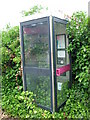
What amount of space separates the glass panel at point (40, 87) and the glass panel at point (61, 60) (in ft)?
0.83

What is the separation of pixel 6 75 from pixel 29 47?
1351 millimetres

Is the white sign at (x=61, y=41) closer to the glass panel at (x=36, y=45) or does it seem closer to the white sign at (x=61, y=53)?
the white sign at (x=61, y=53)

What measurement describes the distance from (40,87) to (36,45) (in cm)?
91

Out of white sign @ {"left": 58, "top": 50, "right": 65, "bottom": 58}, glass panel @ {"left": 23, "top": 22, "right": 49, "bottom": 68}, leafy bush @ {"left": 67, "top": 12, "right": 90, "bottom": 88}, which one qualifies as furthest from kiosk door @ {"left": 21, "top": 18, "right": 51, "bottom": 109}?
leafy bush @ {"left": 67, "top": 12, "right": 90, "bottom": 88}

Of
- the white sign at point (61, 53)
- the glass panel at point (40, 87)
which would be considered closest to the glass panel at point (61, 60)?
the white sign at point (61, 53)

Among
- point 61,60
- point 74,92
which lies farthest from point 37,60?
point 74,92

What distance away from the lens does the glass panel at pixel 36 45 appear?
2.29 meters

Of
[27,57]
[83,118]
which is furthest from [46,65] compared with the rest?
[83,118]

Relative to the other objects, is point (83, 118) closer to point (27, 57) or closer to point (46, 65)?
point (46, 65)

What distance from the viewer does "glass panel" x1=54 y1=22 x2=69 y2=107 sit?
2.49m

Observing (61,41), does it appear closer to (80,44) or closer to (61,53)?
(61,53)

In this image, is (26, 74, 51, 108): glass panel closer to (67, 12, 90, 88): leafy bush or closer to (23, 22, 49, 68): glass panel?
(23, 22, 49, 68): glass panel

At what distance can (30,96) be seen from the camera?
256cm

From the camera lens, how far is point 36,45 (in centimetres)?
247
